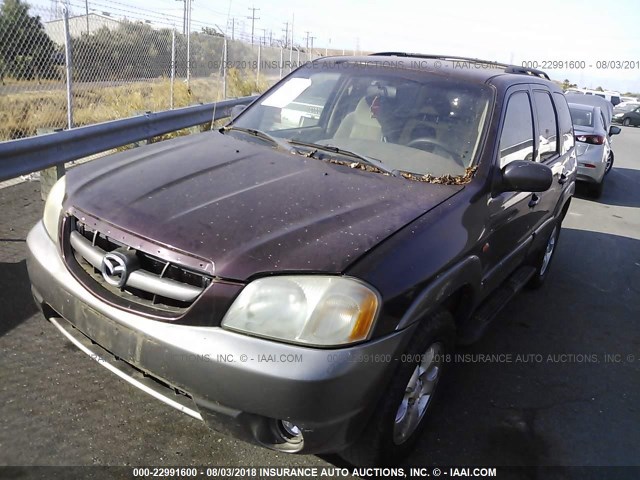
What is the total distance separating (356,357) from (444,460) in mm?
1055

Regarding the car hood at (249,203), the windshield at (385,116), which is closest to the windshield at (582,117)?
the windshield at (385,116)

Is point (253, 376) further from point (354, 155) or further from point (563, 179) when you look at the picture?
point (563, 179)

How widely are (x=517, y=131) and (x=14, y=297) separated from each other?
3516 mm

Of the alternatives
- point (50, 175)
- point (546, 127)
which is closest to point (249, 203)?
point (546, 127)

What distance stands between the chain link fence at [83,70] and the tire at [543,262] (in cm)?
394

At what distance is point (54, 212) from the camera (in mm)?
2664

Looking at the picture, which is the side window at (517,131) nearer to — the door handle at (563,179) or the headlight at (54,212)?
the door handle at (563,179)

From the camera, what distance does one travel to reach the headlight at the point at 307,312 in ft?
6.61

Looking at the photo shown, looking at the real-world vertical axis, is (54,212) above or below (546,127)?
below

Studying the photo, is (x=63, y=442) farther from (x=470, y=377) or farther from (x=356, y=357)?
(x=470, y=377)

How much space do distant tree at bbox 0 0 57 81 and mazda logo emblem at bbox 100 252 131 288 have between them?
7.00m

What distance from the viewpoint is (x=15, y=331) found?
3.30 metres

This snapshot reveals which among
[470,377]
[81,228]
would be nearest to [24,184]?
[81,228]

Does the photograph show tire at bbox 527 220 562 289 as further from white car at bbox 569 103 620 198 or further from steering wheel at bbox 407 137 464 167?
white car at bbox 569 103 620 198
